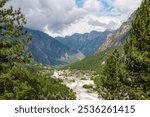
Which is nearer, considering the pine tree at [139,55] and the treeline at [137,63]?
the pine tree at [139,55]

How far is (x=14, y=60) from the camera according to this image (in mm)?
31406

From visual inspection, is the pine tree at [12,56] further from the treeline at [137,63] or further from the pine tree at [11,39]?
the treeline at [137,63]

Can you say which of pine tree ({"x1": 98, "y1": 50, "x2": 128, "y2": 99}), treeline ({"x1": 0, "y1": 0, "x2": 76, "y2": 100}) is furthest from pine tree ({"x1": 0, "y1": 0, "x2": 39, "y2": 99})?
pine tree ({"x1": 98, "y1": 50, "x2": 128, "y2": 99})

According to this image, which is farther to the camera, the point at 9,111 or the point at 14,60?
the point at 14,60

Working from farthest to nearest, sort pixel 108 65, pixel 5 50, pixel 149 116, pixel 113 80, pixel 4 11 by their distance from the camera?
pixel 108 65, pixel 113 80, pixel 4 11, pixel 5 50, pixel 149 116

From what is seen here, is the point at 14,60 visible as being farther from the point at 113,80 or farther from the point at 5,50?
the point at 113,80

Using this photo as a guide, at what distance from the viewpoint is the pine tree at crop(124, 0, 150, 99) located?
1204 inches

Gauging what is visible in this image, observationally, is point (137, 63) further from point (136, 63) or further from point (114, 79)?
point (114, 79)

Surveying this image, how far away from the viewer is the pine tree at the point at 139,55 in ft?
100

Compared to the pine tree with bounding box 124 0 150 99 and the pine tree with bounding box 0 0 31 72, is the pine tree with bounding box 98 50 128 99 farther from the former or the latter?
the pine tree with bounding box 0 0 31 72

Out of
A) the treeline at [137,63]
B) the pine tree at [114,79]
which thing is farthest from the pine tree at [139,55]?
the pine tree at [114,79]

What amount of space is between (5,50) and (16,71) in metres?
2.42

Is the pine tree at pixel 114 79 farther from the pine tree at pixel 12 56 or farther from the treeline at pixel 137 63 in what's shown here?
the pine tree at pixel 12 56

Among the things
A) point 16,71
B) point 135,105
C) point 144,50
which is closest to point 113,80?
point 144,50
